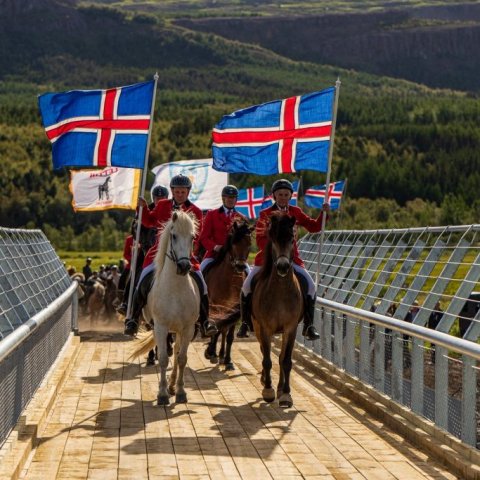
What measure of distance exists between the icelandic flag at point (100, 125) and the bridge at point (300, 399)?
1.42 meters

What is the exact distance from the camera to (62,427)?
1259 centimetres

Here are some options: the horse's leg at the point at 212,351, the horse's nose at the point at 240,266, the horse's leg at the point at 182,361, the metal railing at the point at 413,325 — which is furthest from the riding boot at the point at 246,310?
the horse's leg at the point at 212,351

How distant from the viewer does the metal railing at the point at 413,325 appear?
10562mm

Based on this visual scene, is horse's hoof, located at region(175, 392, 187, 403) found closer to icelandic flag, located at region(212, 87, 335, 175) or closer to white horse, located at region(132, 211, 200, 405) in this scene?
white horse, located at region(132, 211, 200, 405)

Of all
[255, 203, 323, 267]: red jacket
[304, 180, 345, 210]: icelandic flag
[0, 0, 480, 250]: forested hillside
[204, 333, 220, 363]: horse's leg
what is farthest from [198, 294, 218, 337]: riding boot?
[0, 0, 480, 250]: forested hillside

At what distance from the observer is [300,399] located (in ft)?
49.1

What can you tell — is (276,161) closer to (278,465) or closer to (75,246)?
(278,465)

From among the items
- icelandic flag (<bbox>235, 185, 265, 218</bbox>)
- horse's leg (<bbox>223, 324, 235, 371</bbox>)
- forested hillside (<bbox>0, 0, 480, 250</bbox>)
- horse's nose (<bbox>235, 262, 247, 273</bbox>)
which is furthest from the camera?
forested hillside (<bbox>0, 0, 480, 250</bbox>)

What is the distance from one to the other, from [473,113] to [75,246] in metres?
91.6

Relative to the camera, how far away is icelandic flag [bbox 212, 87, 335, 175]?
18016 millimetres

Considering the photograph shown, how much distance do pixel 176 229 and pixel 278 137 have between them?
4.99 m

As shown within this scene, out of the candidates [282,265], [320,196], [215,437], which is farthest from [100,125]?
[320,196]

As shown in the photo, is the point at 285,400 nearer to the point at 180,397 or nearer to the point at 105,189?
the point at 180,397

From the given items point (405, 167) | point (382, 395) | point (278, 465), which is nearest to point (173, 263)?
point (382, 395)
